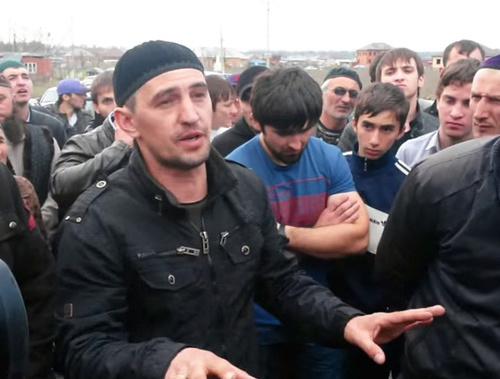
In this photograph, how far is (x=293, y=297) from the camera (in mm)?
2199

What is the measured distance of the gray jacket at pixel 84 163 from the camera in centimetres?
322

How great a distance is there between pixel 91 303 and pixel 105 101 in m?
3.59

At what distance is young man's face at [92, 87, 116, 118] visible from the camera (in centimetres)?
514

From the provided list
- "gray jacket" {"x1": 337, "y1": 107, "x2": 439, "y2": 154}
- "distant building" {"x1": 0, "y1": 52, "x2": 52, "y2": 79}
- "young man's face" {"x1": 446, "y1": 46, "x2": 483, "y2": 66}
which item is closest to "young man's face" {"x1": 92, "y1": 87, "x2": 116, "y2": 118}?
"gray jacket" {"x1": 337, "y1": 107, "x2": 439, "y2": 154}

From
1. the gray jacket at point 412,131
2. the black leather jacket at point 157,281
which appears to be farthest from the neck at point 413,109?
the black leather jacket at point 157,281

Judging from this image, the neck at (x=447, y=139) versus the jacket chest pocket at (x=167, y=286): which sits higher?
the neck at (x=447, y=139)

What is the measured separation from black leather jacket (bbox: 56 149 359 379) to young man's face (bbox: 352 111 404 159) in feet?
3.68

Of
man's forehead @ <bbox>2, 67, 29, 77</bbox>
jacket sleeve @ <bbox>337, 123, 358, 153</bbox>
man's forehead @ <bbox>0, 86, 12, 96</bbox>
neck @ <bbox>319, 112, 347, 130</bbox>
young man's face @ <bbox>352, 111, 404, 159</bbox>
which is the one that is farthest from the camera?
man's forehead @ <bbox>2, 67, 29, 77</bbox>

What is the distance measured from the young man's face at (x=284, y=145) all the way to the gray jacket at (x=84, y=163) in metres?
0.79

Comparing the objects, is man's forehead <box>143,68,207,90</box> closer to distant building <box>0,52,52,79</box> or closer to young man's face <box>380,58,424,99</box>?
young man's face <box>380,58,424,99</box>

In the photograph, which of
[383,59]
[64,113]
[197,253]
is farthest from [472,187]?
[64,113]

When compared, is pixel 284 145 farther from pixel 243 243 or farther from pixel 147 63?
pixel 147 63

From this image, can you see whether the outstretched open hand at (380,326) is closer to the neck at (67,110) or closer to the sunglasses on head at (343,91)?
the sunglasses on head at (343,91)

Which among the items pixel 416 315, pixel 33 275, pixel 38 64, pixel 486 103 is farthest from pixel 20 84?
pixel 38 64
